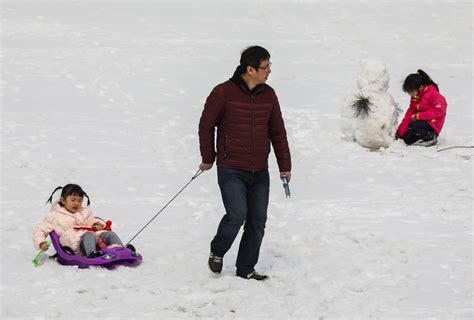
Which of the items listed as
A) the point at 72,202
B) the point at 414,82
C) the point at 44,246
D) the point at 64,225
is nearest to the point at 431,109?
the point at 414,82

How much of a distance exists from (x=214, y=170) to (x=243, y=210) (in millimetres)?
4658

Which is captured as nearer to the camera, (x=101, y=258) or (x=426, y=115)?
(x=101, y=258)

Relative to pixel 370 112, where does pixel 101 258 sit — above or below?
below

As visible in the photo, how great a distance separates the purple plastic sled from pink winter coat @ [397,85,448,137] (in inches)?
251

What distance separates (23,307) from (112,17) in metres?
14.8

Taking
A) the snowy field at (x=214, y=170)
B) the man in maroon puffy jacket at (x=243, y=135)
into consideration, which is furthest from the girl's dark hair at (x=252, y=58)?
the snowy field at (x=214, y=170)

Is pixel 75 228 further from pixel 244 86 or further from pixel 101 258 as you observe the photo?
pixel 244 86

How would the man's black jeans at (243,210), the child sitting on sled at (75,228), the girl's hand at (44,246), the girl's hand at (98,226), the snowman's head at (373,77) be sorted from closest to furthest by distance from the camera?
the man's black jeans at (243,210)
the girl's hand at (44,246)
the child sitting on sled at (75,228)
the girl's hand at (98,226)
the snowman's head at (373,77)

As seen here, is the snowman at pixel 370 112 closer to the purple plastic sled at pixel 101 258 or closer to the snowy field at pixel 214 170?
the snowy field at pixel 214 170

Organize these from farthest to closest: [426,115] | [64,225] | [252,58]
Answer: [426,115], [64,225], [252,58]

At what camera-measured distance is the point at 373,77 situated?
12727 millimetres

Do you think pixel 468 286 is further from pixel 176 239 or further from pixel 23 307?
pixel 23 307

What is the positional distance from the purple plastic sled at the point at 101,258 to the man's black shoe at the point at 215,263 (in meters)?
0.71

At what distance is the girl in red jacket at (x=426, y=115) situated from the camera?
12.4 meters
